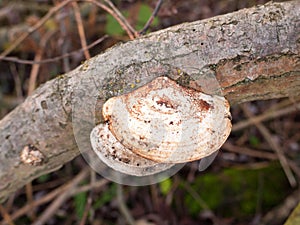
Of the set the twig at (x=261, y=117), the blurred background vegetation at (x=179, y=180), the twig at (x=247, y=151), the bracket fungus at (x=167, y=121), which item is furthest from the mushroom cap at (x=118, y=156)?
the twig at (x=247, y=151)

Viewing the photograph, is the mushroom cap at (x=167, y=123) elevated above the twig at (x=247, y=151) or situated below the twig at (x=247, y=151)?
above

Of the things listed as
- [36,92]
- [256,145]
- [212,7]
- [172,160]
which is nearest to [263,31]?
[172,160]

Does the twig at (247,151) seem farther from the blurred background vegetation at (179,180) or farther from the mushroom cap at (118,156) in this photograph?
the mushroom cap at (118,156)

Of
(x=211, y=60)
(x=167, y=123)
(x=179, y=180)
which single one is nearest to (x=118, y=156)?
(x=167, y=123)

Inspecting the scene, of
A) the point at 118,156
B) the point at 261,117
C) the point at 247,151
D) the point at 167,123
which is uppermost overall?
the point at 167,123

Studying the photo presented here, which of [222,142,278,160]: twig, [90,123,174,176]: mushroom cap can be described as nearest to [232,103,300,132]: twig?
[222,142,278,160]: twig

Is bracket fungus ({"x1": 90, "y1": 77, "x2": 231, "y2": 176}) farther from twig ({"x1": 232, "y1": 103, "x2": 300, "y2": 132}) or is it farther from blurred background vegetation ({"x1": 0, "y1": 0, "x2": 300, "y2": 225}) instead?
twig ({"x1": 232, "y1": 103, "x2": 300, "y2": 132})

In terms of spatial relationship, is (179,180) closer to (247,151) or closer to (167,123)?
(247,151)
